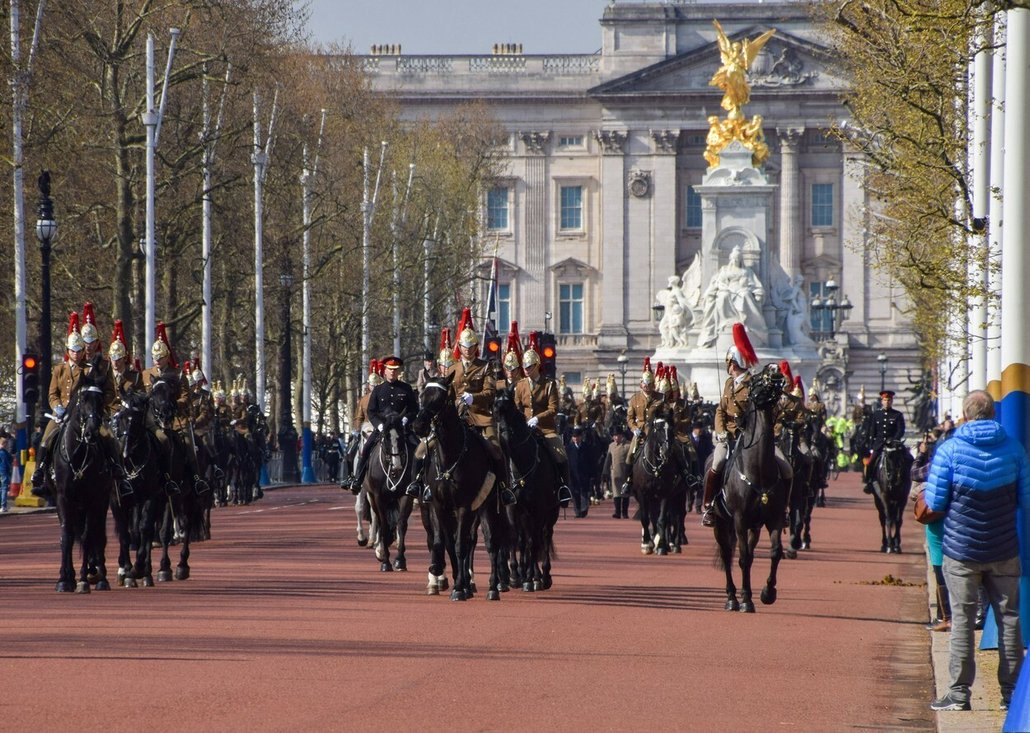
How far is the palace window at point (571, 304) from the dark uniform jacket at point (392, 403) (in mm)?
99447

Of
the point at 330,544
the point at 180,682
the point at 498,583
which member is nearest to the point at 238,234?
the point at 330,544

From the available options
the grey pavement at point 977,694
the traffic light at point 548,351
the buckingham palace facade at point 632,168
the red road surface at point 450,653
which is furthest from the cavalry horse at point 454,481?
the buckingham palace facade at point 632,168

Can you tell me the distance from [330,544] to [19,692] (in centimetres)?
1633

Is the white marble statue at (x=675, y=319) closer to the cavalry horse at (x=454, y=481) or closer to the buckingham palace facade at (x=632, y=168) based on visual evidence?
the buckingham palace facade at (x=632, y=168)

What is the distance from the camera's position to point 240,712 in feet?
40.6

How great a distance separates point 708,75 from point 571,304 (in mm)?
14518

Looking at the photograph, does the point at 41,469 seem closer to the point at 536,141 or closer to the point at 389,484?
the point at 389,484

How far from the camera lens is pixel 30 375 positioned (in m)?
39.2

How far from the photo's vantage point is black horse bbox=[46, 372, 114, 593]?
67.4 feet

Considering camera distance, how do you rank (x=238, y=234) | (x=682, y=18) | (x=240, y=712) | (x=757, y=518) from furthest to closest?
(x=682, y=18)
(x=238, y=234)
(x=757, y=518)
(x=240, y=712)

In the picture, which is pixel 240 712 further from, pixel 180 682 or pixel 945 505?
pixel 945 505

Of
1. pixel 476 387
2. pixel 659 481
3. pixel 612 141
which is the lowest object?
pixel 659 481

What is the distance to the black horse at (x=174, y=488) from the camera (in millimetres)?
21719

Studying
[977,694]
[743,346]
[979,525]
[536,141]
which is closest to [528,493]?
[743,346]
